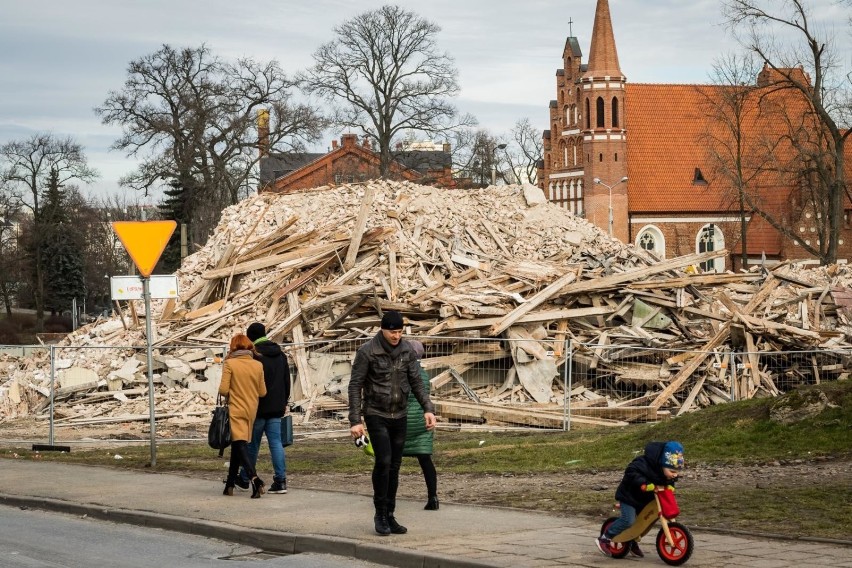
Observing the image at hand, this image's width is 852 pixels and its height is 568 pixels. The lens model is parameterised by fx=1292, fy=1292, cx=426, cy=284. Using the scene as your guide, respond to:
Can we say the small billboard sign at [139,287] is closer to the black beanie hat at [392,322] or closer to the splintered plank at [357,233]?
the black beanie hat at [392,322]

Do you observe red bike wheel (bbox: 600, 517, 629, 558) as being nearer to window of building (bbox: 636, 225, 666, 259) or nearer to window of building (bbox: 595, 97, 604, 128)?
window of building (bbox: 636, 225, 666, 259)

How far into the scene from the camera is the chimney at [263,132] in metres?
65.0

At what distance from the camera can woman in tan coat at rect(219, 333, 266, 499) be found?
1301cm

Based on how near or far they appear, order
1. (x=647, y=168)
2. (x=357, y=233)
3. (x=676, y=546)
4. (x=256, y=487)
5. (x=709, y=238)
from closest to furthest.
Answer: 1. (x=676, y=546)
2. (x=256, y=487)
3. (x=357, y=233)
4. (x=709, y=238)
5. (x=647, y=168)

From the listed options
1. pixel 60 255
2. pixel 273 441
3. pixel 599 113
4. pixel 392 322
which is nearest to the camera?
pixel 392 322

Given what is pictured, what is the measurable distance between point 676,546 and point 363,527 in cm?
307

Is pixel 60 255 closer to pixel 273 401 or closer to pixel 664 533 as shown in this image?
pixel 273 401

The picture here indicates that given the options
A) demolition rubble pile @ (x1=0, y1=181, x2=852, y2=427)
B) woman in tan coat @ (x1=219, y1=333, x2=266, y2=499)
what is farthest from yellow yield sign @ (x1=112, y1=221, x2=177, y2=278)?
demolition rubble pile @ (x1=0, y1=181, x2=852, y2=427)

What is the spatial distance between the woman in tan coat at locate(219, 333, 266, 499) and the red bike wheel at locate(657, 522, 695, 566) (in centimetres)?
546

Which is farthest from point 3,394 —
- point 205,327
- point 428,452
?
point 428,452

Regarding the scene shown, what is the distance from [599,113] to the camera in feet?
315

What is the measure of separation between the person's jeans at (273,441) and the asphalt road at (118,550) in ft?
6.30

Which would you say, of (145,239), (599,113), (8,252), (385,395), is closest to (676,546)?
(385,395)

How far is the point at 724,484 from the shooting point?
12.7 m
